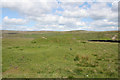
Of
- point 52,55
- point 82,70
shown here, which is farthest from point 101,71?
point 52,55

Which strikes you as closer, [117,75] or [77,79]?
[77,79]

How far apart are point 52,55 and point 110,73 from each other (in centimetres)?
869

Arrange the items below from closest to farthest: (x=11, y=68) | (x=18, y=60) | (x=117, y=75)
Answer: (x=117, y=75)
(x=11, y=68)
(x=18, y=60)

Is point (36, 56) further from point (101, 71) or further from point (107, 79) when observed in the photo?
point (107, 79)

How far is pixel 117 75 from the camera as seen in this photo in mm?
8773

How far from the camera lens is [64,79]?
7.88m

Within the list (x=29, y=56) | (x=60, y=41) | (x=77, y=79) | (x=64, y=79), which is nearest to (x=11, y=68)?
(x=29, y=56)

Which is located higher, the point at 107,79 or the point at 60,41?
the point at 60,41

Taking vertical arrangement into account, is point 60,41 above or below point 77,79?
above

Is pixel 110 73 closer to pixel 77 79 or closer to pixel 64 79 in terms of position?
pixel 77 79

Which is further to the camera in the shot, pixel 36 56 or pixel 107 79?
pixel 36 56

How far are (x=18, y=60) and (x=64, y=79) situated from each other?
8033mm

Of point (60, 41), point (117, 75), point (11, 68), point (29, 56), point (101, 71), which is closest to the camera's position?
point (117, 75)

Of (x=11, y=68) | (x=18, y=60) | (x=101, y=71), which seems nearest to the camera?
(x=101, y=71)
